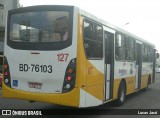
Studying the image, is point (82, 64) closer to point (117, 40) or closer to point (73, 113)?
point (73, 113)

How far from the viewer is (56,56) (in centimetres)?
880

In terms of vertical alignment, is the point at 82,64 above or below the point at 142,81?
above

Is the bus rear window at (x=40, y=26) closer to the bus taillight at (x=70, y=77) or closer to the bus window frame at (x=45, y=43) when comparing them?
the bus window frame at (x=45, y=43)

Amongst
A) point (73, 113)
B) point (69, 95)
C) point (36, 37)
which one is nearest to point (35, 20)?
point (36, 37)

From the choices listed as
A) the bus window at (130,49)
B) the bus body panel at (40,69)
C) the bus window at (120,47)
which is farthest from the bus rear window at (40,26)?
the bus window at (130,49)

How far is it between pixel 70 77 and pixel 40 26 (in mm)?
1724

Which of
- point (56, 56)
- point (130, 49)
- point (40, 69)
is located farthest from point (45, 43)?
point (130, 49)

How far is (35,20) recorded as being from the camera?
925cm

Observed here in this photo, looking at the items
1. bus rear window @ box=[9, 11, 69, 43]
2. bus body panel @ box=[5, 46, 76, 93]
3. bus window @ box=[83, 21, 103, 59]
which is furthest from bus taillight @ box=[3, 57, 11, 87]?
bus window @ box=[83, 21, 103, 59]

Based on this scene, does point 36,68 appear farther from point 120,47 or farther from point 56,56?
point 120,47

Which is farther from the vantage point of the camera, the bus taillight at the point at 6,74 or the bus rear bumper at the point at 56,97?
the bus taillight at the point at 6,74

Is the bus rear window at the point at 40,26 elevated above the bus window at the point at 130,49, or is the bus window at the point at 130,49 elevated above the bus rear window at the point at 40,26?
Result: the bus rear window at the point at 40,26

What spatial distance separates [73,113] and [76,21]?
11.1 ft

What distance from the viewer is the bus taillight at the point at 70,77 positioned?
8.56 metres
